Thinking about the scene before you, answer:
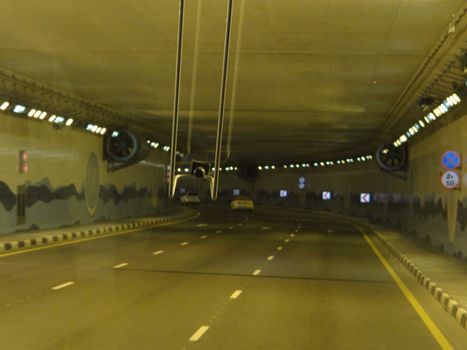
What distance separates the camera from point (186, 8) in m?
14.2

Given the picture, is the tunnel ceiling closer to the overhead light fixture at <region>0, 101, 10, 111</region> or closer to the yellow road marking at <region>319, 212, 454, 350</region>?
the overhead light fixture at <region>0, 101, 10, 111</region>

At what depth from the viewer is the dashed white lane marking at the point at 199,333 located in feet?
30.7

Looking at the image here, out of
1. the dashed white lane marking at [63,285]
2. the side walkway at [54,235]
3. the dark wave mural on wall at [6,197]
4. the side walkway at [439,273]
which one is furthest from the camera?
the dark wave mural on wall at [6,197]

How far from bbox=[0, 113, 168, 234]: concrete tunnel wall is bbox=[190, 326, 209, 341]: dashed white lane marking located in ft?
56.0

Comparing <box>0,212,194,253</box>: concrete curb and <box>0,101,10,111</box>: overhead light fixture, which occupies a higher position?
<box>0,101,10,111</box>: overhead light fixture

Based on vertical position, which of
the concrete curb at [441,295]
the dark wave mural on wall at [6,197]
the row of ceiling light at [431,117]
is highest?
the row of ceiling light at [431,117]

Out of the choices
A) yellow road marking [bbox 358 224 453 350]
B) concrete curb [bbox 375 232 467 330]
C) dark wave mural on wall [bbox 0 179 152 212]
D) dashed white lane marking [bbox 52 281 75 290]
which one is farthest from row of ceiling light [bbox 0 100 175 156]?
concrete curb [bbox 375 232 467 330]

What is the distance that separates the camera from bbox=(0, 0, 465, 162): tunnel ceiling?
1420 centimetres

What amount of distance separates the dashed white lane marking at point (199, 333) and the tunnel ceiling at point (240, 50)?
6.40 metres

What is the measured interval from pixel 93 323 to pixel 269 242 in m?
19.3

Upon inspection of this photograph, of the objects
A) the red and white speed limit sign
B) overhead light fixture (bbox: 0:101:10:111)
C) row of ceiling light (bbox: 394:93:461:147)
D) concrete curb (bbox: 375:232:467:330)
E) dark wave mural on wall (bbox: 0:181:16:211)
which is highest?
row of ceiling light (bbox: 394:93:461:147)

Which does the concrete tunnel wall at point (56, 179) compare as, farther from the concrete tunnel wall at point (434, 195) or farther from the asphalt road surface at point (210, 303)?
the concrete tunnel wall at point (434, 195)

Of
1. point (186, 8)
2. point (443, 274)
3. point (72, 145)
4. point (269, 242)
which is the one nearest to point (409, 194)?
point (269, 242)

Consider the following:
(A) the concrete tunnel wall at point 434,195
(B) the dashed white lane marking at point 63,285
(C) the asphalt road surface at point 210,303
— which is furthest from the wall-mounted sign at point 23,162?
(A) the concrete tunnel wall at point 434,195
